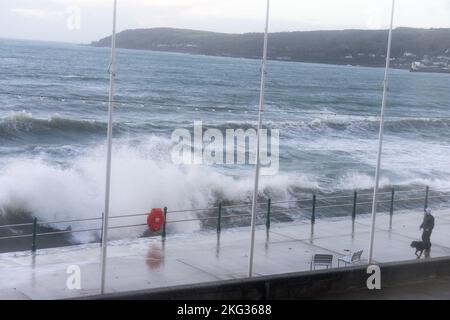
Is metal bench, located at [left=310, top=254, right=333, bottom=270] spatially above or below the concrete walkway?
above

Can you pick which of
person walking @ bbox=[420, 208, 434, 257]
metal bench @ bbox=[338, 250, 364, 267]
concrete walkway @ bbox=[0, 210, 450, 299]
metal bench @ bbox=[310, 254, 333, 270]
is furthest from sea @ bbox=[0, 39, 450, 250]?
person walking @ bbox=[420, 208, 434, 257]

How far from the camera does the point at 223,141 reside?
45656 mm

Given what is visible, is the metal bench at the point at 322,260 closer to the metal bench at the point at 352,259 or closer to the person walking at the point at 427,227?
the metal bench at the point at 352,259

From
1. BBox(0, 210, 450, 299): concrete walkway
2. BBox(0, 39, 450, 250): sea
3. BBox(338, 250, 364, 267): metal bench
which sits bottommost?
BBox(0, 39, 450, 250): sea

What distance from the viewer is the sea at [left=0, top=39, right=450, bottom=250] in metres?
25.1

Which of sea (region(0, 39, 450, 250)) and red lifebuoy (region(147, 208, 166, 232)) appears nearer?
red lifebuoy (region(147, 208, 166, 232))

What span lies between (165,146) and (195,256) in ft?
85.4

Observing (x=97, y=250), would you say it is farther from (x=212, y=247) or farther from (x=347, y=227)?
(x=347, y=227)

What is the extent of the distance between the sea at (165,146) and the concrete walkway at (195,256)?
3.00m

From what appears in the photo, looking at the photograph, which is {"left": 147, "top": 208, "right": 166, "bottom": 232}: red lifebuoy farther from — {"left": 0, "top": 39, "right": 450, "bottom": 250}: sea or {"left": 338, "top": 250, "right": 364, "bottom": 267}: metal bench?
{"left": 338, "top": 250, "right": 364, "bottom": 267}: metal bench

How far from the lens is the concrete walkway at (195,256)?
12.9 meters

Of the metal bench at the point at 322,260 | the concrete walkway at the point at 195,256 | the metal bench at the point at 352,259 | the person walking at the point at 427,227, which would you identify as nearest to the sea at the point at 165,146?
the concrete walkway at the point at 195,256

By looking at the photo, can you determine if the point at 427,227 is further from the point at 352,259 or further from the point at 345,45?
the point at 345,45

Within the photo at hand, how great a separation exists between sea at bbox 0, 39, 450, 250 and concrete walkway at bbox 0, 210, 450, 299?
3004mm
